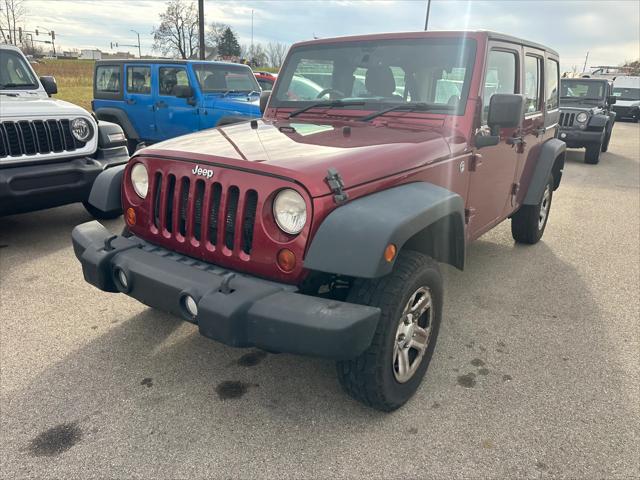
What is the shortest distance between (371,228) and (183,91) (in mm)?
6871

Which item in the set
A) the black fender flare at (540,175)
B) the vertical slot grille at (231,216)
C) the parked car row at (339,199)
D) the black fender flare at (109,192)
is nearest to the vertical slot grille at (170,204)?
the parked car row at (339,199)

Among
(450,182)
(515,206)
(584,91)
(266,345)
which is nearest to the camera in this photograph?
(266,345)

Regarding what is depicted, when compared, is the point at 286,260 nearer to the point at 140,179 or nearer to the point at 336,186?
the point at 336,186

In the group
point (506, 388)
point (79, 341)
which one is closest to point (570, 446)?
point (506, 388)

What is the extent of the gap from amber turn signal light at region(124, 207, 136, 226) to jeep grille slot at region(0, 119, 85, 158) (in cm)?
241

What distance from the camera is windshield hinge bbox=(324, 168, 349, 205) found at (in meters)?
2.14

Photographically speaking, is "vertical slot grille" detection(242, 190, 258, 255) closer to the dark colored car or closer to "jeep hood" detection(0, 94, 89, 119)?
"jeep hood" detection(0, 94, 89, 119)

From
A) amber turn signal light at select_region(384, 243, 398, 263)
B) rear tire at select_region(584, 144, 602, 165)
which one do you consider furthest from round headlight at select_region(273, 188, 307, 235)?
rear tire at select_region(584, 144, 602, 165)

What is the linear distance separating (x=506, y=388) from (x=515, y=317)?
0.97 meters

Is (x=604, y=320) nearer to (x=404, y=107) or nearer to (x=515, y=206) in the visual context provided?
(x=515, y=206)

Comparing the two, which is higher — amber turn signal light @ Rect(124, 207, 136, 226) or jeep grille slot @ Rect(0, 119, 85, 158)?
jeep grille slot @ Rect(0, 119, 85, 158)

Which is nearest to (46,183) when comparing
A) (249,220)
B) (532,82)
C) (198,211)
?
(198,211)

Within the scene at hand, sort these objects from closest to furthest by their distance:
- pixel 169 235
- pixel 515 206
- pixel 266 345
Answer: pixel 266 345
pixel 169 235
pixel 515 206

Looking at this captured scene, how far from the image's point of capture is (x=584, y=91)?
11875mm
